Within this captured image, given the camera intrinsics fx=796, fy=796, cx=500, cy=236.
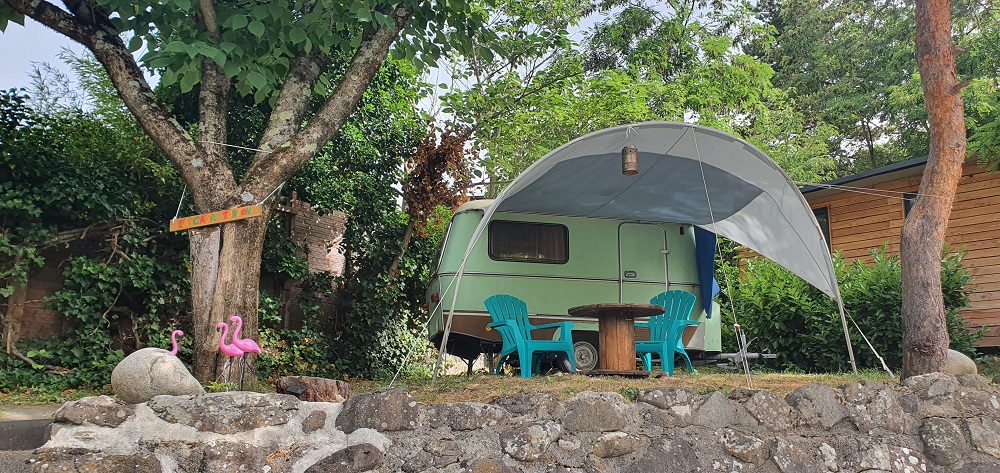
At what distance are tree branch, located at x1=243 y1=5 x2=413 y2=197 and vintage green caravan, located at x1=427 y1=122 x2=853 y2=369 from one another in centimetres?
156

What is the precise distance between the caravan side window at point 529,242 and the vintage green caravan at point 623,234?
0.4 inches

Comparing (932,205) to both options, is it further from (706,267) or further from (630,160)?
(706,267)

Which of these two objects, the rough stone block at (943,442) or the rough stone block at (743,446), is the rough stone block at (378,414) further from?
the rough stone block at (943,442)

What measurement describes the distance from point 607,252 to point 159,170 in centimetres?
457

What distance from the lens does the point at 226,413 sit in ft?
12.6

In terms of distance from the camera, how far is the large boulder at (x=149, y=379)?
3.91 metres

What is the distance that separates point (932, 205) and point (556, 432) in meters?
3.71

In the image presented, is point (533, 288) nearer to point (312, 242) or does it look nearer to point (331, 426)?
point (312, 242)

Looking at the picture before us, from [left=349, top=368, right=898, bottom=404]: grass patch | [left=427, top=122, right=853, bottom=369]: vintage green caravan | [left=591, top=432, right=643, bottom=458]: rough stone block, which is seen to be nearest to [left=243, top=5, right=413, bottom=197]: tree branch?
[left=427, top=122, right=853, bottom=369]: vintage green caravan

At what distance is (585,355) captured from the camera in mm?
8242

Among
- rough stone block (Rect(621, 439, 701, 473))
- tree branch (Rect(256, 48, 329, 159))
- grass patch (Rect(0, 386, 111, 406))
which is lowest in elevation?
rough stone block (Rect(621, 439, 701, 473))

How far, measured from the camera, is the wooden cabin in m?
10.7

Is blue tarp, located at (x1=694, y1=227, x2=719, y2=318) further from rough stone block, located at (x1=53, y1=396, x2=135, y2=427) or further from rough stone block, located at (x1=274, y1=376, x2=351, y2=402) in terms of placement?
rough stone block, located at (x1=53, y1=396, x2=135, y2=427)

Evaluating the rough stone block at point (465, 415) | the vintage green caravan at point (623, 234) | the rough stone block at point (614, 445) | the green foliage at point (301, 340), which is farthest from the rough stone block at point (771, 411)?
the green foliage at point (301, 340)
